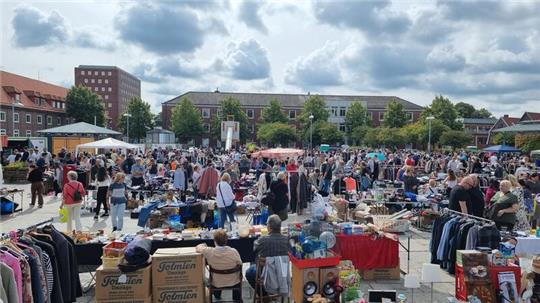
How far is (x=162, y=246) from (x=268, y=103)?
2669 inches

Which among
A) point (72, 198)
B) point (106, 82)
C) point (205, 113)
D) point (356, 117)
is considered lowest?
point (72, 198)

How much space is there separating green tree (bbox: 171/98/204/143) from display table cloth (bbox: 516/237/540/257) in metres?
57.7

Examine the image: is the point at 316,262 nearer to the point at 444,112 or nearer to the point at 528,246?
the point at 528,246

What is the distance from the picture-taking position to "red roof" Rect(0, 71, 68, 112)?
47.6 m

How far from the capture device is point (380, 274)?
25.7 ft

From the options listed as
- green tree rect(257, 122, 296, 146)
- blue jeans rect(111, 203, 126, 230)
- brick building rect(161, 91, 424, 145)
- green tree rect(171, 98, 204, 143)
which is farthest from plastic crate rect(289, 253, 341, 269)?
brick building rect(161, 91, 424, 145)

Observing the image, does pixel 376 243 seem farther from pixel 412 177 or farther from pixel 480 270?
pixel 412 177

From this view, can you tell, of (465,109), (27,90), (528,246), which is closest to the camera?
(528,246)

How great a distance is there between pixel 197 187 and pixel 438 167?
16649mm

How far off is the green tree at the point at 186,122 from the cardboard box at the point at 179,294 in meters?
57.8

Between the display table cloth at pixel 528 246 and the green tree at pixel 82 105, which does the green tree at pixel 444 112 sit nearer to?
the green tree at pixel 82 105

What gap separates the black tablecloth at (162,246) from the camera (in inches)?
283

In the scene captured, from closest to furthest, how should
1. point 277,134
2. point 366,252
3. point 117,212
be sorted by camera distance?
point 366,252 → point 117,212 → point 277,134

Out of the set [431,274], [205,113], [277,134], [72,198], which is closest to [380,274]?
[431,274]
